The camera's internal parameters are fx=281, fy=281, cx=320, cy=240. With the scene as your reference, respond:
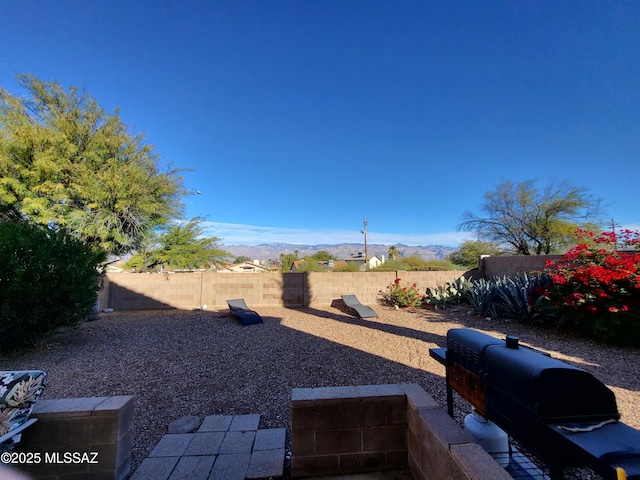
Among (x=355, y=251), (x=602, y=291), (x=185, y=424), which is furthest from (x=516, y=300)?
(x=355, y=251)

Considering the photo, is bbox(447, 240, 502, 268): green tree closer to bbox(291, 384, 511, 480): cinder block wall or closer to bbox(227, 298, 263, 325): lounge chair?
bbox(227, 298, 263, 325): lounge chair

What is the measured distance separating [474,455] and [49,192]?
505 inches

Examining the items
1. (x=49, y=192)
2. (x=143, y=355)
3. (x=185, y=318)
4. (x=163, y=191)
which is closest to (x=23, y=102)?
(x=49, y=192)

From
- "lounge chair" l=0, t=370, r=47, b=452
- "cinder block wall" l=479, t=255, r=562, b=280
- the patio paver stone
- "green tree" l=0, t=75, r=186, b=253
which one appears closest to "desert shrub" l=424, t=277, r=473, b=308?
"cinder block wall" l=479, t=255, r=562, b=280

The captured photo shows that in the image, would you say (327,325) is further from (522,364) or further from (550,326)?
(522,364)

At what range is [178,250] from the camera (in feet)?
48.1

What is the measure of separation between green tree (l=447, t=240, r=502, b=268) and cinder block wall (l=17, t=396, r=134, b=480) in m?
21.3

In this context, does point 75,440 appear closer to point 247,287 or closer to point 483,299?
point 247,287

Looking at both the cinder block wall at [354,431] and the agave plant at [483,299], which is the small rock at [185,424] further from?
the agave plant at [483,299]

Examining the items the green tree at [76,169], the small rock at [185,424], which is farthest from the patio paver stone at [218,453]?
the green tree at [76,169]

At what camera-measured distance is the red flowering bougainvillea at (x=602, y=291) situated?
484 centimetres

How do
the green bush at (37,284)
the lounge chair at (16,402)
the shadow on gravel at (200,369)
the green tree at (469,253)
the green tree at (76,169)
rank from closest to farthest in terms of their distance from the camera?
the lounge chair at (16,402) < the shadow on gravel at (200,369) < the green bush at (37,284) < the green tree at (76,169) < the green tree at (469,253)

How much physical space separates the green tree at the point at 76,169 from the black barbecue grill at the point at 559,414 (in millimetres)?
12273

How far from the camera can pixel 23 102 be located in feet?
32.7
